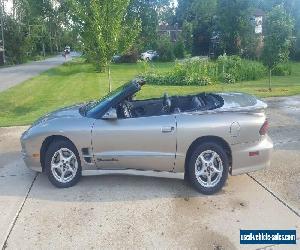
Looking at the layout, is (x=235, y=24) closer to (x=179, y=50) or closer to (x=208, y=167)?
(x=179, y=50)

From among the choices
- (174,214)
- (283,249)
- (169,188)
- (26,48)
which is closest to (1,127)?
(169,188)

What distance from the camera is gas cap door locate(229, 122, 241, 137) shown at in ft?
15.2

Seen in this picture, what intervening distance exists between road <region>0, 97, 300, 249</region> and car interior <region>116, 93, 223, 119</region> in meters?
1.02

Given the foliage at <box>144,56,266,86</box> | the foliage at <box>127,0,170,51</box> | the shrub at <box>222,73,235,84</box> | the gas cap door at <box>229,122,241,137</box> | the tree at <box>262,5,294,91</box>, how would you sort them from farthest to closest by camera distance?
the foliage at <box>127,0,170,51</box> < the shrub at <box>222,73,235,84</box> < the foliage at <box>144,56,266,86</box> < the tree at <box>262,5,294,91</box> < the gas cap door at <box>229,122,241,137</box>

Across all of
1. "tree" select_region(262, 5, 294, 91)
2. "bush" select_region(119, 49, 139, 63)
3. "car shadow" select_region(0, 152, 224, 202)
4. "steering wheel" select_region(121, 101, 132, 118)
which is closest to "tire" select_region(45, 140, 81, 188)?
"car shadow" select_region(0, 152, 224, 202)

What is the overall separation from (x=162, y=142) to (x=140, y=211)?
3.17ft

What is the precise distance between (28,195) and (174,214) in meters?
2.06

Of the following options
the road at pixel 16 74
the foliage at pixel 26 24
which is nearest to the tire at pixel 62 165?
the road at pixel 16 74

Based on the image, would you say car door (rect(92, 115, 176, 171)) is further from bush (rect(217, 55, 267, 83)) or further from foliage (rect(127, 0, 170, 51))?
foliage (rect(127, 0, 170, 51))

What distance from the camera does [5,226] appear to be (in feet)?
13.0

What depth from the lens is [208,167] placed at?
15.5 ft

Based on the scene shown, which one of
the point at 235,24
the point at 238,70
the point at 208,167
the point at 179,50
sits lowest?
the point at 208,167

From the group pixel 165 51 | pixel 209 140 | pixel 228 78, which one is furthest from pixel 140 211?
pixel 165 51

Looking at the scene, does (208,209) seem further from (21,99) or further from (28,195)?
(21,99)
